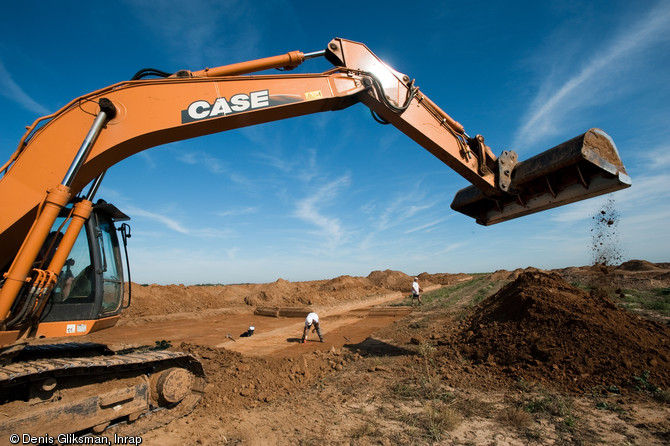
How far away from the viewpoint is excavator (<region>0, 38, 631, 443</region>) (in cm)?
354

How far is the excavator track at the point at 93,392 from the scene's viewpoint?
341 cm

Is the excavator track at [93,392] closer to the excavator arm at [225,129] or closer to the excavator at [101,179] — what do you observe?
the excavator at [101,179]

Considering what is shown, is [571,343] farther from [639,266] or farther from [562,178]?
[639,266]

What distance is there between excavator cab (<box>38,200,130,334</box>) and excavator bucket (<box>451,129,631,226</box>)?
6232mm

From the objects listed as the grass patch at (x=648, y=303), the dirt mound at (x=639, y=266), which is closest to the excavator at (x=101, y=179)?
the grass patch at (x=648, y=303)

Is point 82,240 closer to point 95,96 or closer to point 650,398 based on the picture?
point 95,96

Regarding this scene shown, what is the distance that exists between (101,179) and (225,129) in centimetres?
169

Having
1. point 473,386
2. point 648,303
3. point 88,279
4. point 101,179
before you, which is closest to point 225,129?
point 101,179

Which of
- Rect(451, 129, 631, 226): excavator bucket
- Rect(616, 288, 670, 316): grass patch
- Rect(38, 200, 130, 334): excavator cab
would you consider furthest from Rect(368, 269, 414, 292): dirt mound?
Rect(38, 200, 130, 334): excavator cab

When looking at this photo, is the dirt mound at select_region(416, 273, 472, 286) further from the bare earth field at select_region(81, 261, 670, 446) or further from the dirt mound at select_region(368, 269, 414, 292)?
the bare earth field at select_region(81, 261, 670, 446)

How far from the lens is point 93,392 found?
407cm

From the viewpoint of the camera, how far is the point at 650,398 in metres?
4.80

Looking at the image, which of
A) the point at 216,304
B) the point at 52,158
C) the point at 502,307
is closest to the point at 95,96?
the point at 52,158

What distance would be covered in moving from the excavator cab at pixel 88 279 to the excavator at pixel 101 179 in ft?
0.05
